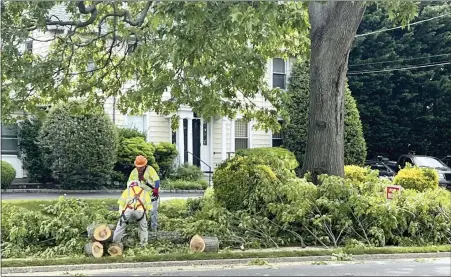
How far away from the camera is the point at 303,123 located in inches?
1014

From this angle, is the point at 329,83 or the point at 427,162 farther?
the point at 427,162

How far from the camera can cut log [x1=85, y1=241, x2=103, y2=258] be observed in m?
9.67

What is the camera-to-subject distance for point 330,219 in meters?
11.2

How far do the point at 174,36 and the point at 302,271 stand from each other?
15.1 feet

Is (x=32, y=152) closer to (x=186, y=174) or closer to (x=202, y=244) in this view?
(x=186, y=174)

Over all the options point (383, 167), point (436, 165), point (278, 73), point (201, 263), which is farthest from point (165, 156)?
point (201, 263)

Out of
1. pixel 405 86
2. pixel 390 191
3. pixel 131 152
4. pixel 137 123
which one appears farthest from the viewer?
pixel 405 86

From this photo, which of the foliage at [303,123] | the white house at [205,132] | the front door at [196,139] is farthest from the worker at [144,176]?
the front door at [196,139]

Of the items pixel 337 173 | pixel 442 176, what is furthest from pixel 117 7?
pixel 442 176

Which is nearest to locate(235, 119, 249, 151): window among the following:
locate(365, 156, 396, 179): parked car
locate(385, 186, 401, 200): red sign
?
locate(365, 156, 396, 179): parked car

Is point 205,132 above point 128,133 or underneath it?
above

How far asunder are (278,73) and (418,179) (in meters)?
12.6

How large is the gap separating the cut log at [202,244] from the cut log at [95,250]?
164cm

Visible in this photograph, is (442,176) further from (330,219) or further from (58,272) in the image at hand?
(58,272)
